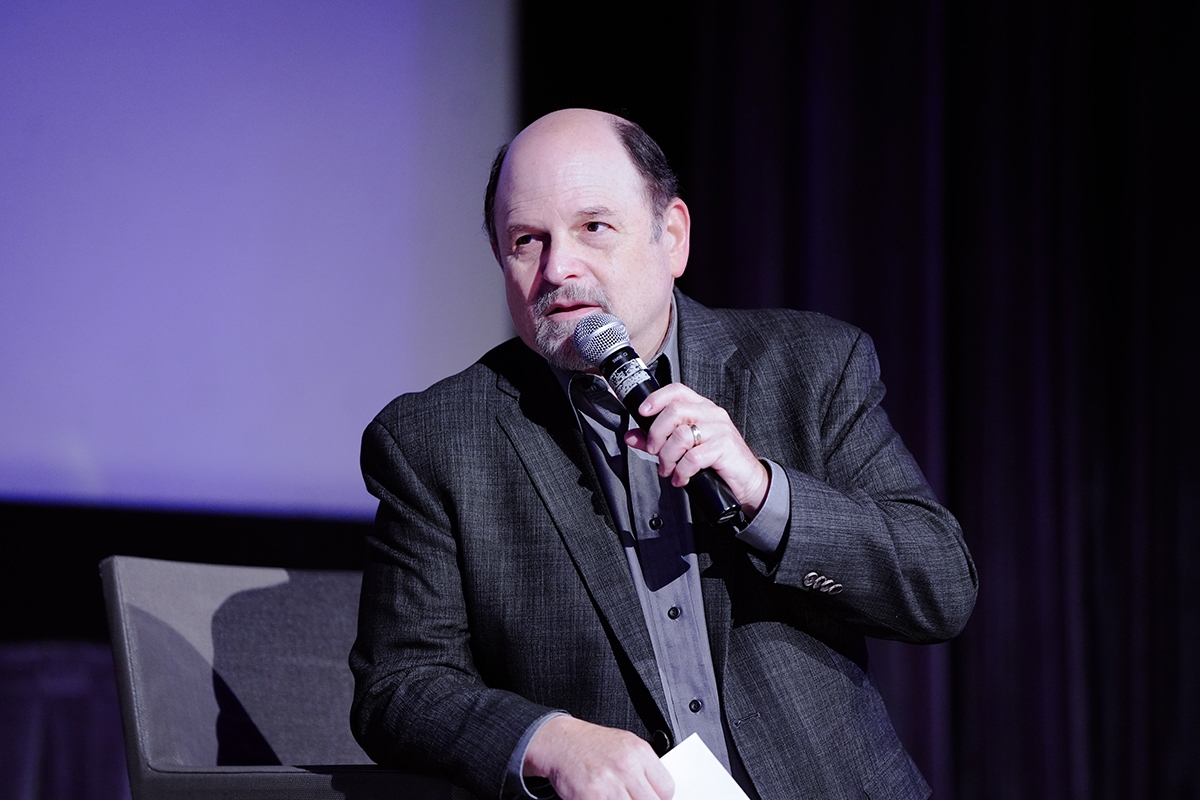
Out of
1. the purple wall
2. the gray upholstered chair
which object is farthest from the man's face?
the purple wall

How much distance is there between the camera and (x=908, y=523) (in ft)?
4.68

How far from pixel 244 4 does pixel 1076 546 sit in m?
2.64

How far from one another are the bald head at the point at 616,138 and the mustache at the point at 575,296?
172mm

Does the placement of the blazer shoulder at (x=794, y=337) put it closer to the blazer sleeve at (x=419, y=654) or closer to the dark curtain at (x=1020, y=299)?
the blazer sleeve at (x=419, y=654)

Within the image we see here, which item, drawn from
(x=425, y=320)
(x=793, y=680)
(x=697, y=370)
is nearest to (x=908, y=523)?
(x=793, y=680)

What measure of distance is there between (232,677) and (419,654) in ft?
2.10

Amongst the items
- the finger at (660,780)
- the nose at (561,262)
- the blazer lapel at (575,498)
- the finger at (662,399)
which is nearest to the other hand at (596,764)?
the finger at (660,780)

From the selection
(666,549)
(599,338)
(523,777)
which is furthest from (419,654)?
(599,338)

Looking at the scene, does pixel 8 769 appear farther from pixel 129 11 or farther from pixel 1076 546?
pixel 1076 546

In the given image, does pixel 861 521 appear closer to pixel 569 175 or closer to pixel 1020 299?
pixel 569 175

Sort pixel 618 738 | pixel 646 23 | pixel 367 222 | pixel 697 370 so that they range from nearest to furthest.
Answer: pixel 618 738
pixel 697 370
pixel 367 222
pixel 646 23

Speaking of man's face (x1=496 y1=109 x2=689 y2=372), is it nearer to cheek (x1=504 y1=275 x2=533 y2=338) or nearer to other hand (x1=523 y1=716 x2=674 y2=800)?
cheek (x1=504 y1=275 x2=533 y2=338)

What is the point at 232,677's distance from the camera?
1.95 m

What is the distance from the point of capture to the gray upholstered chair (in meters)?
1.61
